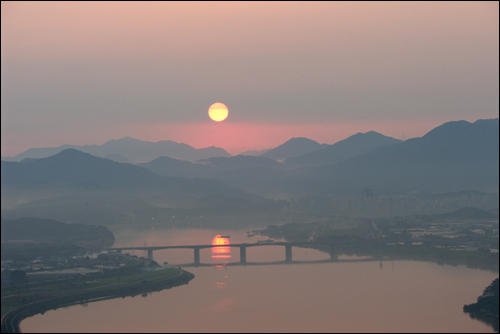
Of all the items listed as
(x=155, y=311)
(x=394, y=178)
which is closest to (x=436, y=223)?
(x=155, y=311)

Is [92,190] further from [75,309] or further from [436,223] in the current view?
[75,309]

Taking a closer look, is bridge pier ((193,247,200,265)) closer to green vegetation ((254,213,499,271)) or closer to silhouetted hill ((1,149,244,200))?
green vegetation ((254,213,499,271))

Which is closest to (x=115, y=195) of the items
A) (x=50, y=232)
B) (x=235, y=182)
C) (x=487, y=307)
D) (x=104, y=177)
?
(x=104, y=177)

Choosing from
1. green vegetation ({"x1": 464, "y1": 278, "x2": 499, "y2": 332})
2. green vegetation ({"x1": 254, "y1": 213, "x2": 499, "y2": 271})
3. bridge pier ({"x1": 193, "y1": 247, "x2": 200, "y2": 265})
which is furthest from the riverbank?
green vegetation ({"x1": 464, "y1": 278, "x2": 499, "y2": 332})

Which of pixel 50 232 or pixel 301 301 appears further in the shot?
pixel 50 232

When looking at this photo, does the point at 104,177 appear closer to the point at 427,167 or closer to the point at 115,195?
the point at 115,195

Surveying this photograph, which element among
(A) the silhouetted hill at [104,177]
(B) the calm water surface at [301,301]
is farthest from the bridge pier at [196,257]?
(A) the silhouetted hill at [104,177]
